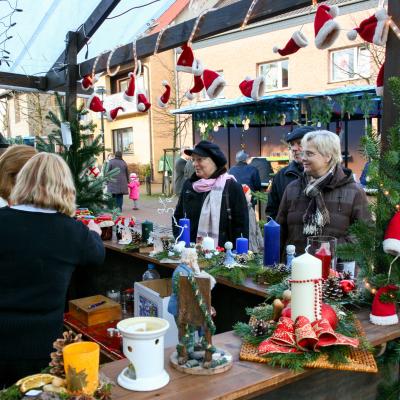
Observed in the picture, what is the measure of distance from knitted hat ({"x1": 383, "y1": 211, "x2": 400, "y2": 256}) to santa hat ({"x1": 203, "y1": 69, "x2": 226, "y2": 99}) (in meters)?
2.17

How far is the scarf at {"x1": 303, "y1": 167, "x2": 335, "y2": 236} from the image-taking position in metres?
2.86

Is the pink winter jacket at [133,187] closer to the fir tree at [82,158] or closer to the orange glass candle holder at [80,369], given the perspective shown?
the fir tree at [82,158]

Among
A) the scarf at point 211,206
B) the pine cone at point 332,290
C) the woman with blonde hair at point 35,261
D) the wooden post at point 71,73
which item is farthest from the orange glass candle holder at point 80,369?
the wooden post at point 71,73

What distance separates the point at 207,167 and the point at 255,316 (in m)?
1.80

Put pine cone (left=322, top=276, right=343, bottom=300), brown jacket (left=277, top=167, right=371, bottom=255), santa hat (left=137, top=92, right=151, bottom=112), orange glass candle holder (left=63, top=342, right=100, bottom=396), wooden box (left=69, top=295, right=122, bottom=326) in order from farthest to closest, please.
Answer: santa hat (left=137, top=92, right=151, bottom=112) → wooden box (left=69, top=295, right=122, bottom=326) → brown jacket (left=277, top=167, right=371, bottom=255) → pine cone (left=322, top=276, right=343, bottom=300) → orange glass candle holder (left=63, top=342, right=100, bottom=396)

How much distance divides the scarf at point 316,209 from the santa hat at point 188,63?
1488mm

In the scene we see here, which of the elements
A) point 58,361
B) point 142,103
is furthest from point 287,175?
point 58,361

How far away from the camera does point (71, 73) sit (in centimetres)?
539

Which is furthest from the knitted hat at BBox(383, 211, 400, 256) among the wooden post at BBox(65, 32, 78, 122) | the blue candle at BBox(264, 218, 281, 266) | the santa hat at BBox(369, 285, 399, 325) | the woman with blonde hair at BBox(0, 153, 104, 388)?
the wooden post at BBox(65, 32, 78, 122)

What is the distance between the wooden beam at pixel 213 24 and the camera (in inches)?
118

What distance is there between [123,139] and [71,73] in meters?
18.6

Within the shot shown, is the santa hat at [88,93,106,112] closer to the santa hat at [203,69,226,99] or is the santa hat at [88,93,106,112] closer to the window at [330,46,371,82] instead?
the santa hat at [203,69,226,99]

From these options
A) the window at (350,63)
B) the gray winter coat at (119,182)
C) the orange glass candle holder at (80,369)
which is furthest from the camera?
the window at (350,63)

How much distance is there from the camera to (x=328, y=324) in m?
1.62
